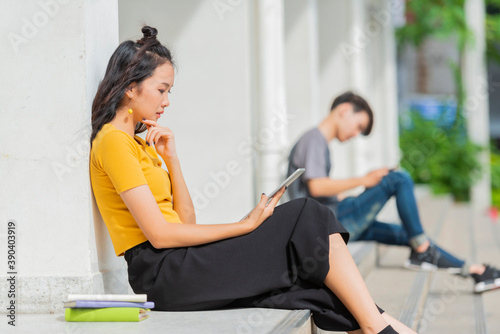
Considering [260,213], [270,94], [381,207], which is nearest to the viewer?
[260,213]

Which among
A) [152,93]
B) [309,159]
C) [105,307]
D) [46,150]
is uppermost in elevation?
[152,93]

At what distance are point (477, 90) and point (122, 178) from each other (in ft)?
35.3

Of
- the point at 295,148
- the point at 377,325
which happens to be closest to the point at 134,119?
the point at 377,325

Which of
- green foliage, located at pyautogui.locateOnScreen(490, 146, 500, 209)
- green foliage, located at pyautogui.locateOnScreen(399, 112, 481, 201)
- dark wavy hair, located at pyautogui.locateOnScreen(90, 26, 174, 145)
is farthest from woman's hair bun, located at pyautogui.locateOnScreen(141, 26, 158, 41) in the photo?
green foliage, located at pyautogui.locateOnScreen(490, 146, 500, 209)

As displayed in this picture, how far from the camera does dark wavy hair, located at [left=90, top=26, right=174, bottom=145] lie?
9.09 ft

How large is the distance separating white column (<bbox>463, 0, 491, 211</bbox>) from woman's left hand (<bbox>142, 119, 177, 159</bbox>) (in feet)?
32.7

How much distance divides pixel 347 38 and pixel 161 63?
601 centimetres

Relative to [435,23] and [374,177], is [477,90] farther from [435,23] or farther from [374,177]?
[374,177]

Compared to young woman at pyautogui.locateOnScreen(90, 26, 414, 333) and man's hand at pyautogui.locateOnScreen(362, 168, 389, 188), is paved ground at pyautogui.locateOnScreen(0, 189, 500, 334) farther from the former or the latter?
man's hand at pyautogui.locateOnScreen(362, 168, 389, 188)

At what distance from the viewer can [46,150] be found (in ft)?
9.40

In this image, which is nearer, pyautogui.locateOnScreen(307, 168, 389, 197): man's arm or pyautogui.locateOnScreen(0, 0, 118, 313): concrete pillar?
pyautogui.locateOnScreen(0, 0, 118, 313): concrete pillar

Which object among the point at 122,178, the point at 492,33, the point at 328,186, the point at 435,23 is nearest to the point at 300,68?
the point at 328,186

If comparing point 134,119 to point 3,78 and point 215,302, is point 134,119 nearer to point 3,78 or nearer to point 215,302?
point 3,78

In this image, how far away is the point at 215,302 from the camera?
2.77 metres
